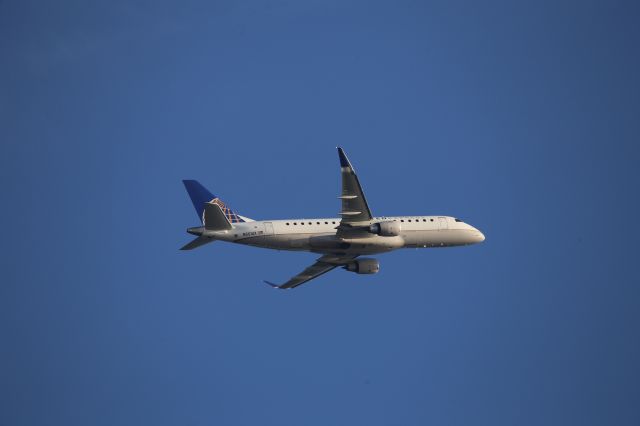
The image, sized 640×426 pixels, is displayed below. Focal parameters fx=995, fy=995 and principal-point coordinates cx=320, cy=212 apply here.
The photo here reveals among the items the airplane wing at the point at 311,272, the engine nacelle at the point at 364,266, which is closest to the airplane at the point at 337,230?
→ the engine nacelle at the point at 364,266

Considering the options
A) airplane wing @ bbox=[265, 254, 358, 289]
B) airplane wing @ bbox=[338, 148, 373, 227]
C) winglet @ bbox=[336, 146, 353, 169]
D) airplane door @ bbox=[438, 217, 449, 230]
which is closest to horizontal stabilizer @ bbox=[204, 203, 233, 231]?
airplane wing @ bbox=[338, 148, 373, 227]

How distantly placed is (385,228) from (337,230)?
3493 mm

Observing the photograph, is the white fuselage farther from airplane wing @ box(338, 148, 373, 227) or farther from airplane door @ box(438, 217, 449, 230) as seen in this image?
airplane door @ box(438, 217, 449, 230)

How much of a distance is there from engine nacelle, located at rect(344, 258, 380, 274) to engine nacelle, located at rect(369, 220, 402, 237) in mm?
7782

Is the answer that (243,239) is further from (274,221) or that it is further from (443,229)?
(443,229)

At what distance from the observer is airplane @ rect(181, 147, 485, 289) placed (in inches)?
2744

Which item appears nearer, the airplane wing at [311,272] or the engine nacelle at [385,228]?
the engine nacelle at [385,228]

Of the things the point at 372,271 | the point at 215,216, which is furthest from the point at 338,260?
the point at 215,216

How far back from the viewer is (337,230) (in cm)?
7219

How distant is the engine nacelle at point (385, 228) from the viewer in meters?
71.5

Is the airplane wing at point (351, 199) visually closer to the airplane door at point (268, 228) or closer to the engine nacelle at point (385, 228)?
the engine nacelle at point (385, 228)

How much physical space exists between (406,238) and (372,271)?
15.3 ft

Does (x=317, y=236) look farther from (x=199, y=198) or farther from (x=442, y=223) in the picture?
(x=442, y=223)

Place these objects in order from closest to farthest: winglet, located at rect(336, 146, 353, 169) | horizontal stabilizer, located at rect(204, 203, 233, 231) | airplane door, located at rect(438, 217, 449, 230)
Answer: winglet, located at rect(336, 146, 353, 169)
horizontal stabilizer, located at rect(204, 203, 233, 231)
airplane door, located at rect(438, 217, 449, 230)
